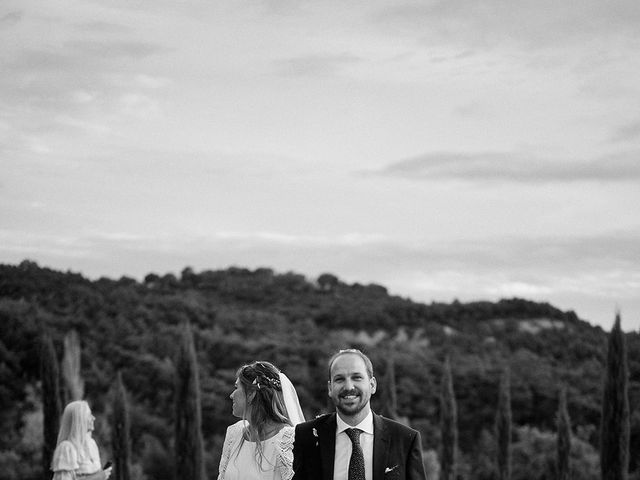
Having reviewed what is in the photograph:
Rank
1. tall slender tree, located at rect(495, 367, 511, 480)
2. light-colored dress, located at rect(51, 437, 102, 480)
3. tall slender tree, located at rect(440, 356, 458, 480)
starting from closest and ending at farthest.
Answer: light-colored dress, located at rect(51, 437, 102, 480)
tall slender tree, located at rect(495, 367, 511, 480)
tall slender tree, located at rect(440, 356, 458, 480)

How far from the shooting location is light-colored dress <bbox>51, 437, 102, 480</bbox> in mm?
8086

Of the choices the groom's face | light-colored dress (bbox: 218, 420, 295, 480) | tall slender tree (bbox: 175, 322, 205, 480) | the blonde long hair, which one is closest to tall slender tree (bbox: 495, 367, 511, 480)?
tall slender tree (bbox: 175, 322, 205, 480)

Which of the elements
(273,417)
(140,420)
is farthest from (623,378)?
(273,417)

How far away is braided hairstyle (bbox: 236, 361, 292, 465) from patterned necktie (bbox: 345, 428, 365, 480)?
27.4 inches

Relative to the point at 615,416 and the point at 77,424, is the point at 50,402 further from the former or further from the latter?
the point at 77,424

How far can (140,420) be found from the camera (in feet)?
102

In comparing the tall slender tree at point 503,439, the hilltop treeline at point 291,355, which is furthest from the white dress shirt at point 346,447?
the tall slender tree at point 503,439

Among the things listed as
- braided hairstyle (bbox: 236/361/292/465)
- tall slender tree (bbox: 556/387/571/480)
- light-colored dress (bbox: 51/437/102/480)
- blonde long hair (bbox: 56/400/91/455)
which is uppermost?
braided hairstyle (bbox: 236/361/292/465)

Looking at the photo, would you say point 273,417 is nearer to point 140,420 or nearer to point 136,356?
point 140,420

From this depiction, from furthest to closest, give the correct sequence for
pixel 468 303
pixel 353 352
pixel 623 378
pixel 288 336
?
pixel 468 303 < pixel 288 336 < pixel 623 378 < pixel 353 352

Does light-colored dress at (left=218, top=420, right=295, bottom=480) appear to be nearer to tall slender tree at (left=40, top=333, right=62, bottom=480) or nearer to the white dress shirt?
the white dress shirt

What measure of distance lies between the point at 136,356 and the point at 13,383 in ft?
15.4

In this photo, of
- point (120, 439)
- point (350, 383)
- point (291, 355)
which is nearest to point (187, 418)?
point (120, 439)

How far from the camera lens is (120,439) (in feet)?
78.2
